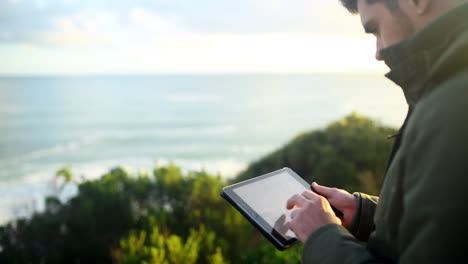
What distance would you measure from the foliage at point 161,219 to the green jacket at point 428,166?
266 cm

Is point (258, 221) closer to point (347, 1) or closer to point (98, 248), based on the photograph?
point (347, 1)

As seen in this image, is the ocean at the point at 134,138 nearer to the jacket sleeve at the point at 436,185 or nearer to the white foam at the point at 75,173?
the white foam at the point at 75,173

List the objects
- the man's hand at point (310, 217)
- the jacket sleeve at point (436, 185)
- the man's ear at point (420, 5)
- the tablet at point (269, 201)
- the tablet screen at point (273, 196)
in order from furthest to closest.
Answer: the tablet screen at point (273, 196)
the tablet at point (269, 201)
the man's hand at point (310, 217)
the man's ear at point (420, 5)
the jacket sleeve at point (436, 185)

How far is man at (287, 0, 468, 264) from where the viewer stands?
0.93 meters

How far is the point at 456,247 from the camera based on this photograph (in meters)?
0.92

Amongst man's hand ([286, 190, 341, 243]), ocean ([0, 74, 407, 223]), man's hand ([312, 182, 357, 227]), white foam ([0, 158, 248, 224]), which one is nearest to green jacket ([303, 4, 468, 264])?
man's hand ([286, 190, 341, 243])

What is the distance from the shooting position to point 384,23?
1343mm

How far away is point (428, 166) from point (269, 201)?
1042 millimetres

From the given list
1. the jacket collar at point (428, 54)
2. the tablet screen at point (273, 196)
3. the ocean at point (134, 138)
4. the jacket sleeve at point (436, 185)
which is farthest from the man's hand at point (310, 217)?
the ocean at point (134, 138)

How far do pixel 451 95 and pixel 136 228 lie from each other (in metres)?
6.48

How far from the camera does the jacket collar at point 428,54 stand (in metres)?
1.04

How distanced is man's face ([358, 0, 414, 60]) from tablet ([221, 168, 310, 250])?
82 centimetres

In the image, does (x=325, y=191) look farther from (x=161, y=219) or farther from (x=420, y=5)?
(x=161, y=219)

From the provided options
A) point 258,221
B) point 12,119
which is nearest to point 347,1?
point 258,221
